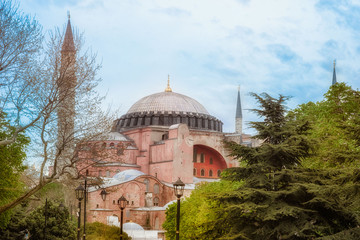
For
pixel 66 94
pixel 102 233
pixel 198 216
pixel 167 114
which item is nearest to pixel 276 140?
pixel 66 94

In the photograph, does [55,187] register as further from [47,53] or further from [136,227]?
[47,53]

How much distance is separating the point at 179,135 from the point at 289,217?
36.2 m

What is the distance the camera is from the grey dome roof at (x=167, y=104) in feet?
197

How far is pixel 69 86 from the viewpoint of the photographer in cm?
1864

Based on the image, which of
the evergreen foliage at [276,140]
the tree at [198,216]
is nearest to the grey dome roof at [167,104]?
the tree at [198,216]

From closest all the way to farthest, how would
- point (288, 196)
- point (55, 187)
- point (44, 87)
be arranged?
point (288, 196), point (44, 87), point (55, 187)

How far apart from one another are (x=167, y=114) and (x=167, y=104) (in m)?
1.98

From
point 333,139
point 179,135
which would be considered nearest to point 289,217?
point 333,139

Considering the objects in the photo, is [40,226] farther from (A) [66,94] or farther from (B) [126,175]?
(B) [126,175]

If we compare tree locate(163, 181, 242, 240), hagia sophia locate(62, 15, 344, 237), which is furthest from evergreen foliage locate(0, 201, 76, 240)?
hagia sophia locate(62, 15, 344, 237)

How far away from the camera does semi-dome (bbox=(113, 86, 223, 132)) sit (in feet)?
193

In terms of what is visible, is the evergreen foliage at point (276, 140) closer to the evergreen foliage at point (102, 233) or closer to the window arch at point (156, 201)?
the evergreen foliage at point (102, 233)

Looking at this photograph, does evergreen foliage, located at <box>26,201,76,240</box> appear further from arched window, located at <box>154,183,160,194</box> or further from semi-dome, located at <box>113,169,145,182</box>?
arched window, located at <box>154,183,160,194</box>

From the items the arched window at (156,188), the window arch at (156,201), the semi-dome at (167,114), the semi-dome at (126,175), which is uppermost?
the semi-dome at (167,114)
